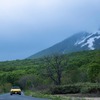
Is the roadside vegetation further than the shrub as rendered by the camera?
Yes

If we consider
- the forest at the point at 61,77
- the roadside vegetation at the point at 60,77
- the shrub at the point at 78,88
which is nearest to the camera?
the shrub at the point at 78,88

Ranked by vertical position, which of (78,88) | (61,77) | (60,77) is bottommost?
(78,88)

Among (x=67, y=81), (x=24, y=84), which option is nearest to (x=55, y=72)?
(x=67, y=81)

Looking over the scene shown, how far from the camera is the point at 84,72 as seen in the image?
105312 millimetres

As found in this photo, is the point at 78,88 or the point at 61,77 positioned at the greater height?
the point at 61,77

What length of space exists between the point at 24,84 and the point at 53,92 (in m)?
73.6

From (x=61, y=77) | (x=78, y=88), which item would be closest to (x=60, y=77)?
(x=61, y=77)

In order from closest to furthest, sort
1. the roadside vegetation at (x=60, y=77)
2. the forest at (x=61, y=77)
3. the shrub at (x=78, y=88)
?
the shrub at (x=78, y=88) < the roadside vegetation at (x=60, y=77) < the forest at (x=61, y=77)

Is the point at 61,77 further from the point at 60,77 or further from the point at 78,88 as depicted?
the point at 78,88

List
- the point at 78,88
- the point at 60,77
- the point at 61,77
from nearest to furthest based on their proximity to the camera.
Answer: the point at 78,88
the point at 60,77
the point at 61,77

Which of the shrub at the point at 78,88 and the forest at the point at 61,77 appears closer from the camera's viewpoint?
the shrub at the point at 78,88

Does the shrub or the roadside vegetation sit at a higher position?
the roadside vegetation

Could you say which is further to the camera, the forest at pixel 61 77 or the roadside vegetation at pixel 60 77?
the forest at pixel 61 77

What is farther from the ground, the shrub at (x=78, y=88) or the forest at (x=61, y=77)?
the forest at (x=61, y=77)
